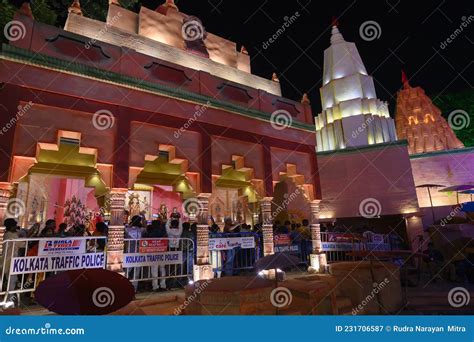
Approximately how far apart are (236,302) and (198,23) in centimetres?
1124

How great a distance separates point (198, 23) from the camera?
12117mm

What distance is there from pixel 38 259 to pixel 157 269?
2.69 metres

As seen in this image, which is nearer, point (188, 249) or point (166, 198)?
point (188, 249)

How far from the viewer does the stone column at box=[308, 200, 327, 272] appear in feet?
36.4

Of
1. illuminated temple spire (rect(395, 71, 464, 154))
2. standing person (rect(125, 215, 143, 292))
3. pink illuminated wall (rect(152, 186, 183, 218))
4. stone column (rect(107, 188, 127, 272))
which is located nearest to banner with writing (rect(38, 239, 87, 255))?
stone column (rect(107, 188, 127, 272))

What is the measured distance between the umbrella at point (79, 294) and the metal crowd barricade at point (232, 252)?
20.5ft

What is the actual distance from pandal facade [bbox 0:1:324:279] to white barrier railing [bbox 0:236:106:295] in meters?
0.75

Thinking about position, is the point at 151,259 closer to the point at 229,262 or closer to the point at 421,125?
the point at 229,262

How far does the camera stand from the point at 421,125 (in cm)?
2631

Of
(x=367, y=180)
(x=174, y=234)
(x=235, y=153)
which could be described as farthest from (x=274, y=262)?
(x=367, y=180)

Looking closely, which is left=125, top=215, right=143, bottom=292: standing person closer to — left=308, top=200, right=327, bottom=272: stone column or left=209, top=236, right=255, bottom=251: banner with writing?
left=209, top=236, right=255, bottom=251: banner with writing

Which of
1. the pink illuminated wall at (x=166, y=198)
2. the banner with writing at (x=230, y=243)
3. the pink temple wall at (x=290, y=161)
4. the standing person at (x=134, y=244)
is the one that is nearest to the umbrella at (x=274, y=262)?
the standing person at (x=134, y=244)

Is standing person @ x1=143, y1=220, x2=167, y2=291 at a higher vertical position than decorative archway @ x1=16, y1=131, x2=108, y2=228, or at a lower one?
lower

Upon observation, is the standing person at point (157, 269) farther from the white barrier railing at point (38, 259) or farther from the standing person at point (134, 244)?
the white barrier railing at point (38, 259)
